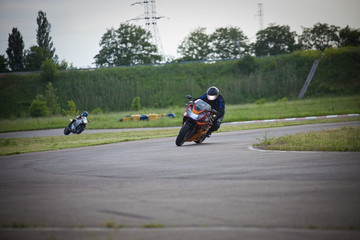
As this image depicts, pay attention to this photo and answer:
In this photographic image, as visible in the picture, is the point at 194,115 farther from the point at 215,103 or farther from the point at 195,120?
the point at 215,103

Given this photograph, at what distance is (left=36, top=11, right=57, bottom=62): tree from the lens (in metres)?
104

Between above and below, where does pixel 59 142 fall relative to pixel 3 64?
below

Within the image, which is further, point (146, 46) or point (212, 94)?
point (146, 46)

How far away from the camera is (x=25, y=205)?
614cm

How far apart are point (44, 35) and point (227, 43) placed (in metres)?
45.0

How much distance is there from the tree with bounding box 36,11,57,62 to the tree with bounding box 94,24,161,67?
12105mm

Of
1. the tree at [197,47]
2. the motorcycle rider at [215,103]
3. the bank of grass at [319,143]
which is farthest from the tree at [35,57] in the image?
the bank of grass at [319,143]

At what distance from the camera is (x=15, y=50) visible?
10688cm

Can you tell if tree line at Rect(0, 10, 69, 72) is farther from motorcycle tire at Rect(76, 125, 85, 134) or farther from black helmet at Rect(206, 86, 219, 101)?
black helmet at Rect(206, 86, 219, 101)

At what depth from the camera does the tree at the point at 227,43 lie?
10806 cm

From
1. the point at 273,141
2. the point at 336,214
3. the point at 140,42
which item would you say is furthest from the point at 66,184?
the point at 140,42

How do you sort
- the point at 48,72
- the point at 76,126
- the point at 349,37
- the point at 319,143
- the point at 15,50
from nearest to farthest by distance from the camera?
the point at 319,143 < the point at 76,126 < the point at 48,72 < the point at 349,37 < the point at 15,50

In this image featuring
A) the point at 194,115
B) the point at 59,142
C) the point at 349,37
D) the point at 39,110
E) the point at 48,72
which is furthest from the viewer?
the point at 349,37

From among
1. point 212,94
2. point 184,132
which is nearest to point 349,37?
point 212,94
